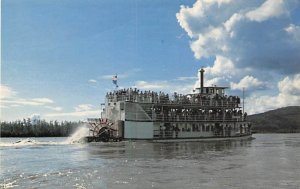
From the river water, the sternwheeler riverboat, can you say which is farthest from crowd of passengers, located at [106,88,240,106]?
the river water

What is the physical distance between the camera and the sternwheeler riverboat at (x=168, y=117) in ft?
162

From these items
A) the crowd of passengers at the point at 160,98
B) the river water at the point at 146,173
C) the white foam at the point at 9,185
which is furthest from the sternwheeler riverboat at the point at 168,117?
the white foam at the point at 9,185

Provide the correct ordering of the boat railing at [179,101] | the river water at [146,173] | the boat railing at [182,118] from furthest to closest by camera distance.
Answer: the boat railing at [179,101] < the boat railing at [182,118] < the river water at [146,173]

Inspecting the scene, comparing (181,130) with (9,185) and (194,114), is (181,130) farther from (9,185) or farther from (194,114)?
(9,185)

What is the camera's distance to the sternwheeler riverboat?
49375 millimetres

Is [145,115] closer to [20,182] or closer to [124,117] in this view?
[124,117]

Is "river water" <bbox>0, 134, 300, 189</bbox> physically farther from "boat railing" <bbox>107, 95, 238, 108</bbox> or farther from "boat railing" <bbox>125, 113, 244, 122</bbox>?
"boat railing" <bbox>107, 95, 238, 108</bbox>

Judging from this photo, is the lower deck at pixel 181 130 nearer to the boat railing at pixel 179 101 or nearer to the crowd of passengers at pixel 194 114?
the crowd of passengers at pixel 194 114

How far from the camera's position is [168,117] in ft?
173

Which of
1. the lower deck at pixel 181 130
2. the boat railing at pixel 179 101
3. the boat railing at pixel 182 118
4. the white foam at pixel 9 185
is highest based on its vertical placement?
the boat railing at pixel 179 101

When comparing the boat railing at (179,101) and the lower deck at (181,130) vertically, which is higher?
the boat railing at (179,101)

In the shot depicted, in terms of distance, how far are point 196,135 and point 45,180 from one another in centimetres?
3748

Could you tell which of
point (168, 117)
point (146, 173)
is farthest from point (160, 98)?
point (146, 173)

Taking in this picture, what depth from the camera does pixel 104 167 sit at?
23234mm
